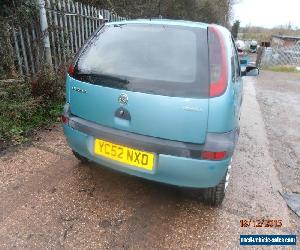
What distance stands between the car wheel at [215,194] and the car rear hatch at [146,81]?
2.16 feet

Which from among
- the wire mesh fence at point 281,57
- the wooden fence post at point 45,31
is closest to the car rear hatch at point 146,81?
the wooden fence post at point 45,31

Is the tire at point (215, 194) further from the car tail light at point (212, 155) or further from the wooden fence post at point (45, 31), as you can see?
the wooden fence post at point (45, 31)

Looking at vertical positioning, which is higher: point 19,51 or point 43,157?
point 19,51

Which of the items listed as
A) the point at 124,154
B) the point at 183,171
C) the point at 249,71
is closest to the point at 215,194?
the point at 183,171

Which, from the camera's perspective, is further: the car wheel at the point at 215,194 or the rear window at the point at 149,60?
the car wheel at the point at 215,194

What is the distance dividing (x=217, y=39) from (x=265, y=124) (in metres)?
4.16

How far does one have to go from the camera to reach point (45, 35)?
17.6 ft

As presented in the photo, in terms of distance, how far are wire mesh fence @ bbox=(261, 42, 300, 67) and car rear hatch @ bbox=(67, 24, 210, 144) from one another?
20150 mm

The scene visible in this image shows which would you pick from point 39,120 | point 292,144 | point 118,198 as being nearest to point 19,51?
point 39,120

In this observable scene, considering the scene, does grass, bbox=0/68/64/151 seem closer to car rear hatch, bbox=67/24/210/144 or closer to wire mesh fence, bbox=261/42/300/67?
car rear hatch, bbox=67/24/210/144

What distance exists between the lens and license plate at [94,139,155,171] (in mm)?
2578

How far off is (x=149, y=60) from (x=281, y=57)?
70.9 ft

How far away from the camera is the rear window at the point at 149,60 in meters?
2.49

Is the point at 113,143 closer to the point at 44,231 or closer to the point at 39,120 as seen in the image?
the point at 44,231
